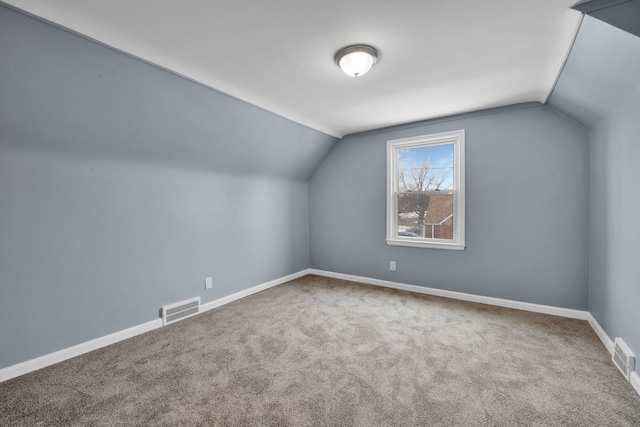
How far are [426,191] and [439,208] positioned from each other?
0.92ft

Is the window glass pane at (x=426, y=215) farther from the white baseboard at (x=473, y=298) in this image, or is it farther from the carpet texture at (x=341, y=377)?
the carpet texture at (x=341, y=377)

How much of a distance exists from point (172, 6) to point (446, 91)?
2371 millimetres

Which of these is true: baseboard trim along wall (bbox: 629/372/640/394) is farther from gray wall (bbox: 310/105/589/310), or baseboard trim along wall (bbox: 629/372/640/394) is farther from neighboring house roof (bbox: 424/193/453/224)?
neighboring house roof (bbox: 424/193/453/224)

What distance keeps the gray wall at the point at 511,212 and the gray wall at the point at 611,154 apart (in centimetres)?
18

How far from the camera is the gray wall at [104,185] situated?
1874 mm

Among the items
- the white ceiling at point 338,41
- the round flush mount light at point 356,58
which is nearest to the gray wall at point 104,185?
the white ceiling at point 338,41

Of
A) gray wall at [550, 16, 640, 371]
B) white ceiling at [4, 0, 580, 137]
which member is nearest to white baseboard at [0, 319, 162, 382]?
white ceiling at [4, 0, 580, 137]

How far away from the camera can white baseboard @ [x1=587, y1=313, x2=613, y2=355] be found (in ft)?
7.29

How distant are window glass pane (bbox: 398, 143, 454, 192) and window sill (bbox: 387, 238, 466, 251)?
69 centimetres

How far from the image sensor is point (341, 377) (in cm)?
196

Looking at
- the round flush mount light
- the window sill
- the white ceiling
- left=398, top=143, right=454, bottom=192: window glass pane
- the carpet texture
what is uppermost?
the white ceiling

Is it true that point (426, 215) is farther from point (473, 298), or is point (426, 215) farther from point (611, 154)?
point (611, 154)

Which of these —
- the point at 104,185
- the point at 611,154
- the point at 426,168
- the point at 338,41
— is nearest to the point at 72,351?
the point at 104,185

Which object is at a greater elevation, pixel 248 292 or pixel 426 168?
pixel 426 168
